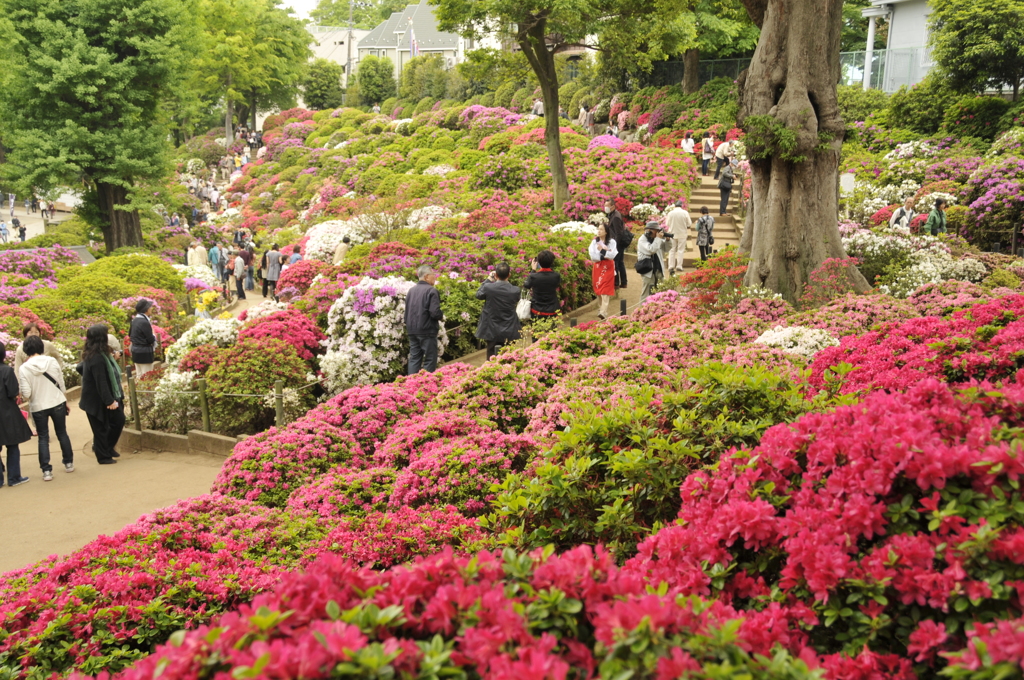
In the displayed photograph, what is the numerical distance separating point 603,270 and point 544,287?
2121mm

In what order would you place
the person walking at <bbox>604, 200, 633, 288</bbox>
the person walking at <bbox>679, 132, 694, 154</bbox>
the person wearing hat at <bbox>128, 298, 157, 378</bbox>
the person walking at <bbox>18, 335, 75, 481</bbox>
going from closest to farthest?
1. the person walking at <bbox>18, 335, 75, 481</bbox>
2. the person wearing hat at <bbox>128, 298, 157, 378</bbox>
3. the person walking at <bbox>604, 200, 633, 288</bbox>
4. the person walking at <bbox>679, 132, 694, 154</bbox>

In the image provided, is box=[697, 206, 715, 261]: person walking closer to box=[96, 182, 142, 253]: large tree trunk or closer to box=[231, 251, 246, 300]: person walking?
box=[231, 251, 246, 300]: person walking

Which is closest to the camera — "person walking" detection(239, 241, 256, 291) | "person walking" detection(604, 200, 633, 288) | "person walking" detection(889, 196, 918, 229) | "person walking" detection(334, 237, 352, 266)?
"person walking" detection(604, 200, 633, 288)

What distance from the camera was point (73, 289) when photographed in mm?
16516

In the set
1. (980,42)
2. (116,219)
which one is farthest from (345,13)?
(980,42)

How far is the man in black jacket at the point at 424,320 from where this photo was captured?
33.5 ft

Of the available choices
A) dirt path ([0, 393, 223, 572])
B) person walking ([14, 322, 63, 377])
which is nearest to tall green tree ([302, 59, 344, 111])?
person walking ([14, 322, 63, 377])

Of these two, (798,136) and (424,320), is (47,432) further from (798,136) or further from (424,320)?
(798,136)

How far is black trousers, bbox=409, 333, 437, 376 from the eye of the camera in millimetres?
10359

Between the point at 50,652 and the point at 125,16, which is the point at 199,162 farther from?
the point at 50,652

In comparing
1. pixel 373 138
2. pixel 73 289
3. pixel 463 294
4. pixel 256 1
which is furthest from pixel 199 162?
pixel 463 294

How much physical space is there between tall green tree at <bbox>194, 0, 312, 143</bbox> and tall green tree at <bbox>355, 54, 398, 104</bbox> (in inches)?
182

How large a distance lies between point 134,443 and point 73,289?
7547 mm

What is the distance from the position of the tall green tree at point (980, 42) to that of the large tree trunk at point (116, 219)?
1008 inches
